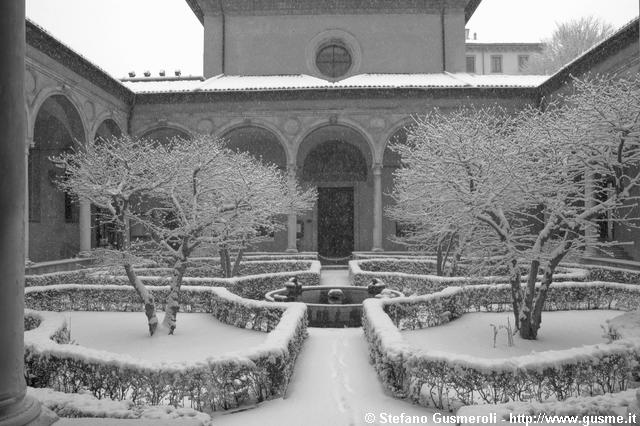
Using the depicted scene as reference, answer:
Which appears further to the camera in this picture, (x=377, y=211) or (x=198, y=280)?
(x=377, y=211)

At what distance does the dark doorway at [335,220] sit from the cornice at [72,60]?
377 inches

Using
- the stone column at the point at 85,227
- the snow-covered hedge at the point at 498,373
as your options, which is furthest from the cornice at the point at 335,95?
the snow-covered hedge at the point at 498,373

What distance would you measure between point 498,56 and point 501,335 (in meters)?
46.7

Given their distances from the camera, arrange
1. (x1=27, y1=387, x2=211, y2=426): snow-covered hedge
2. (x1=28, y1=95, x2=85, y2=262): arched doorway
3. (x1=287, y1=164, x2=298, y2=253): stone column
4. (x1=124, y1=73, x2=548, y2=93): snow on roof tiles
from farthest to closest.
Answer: (x1=287, y1=164, x2=298, y2=253): stone column → (x1=124, y1=73, x2=548, y2=93): snow on roof tiles → (x1=28, y1=95, x2=85, y2=262): arched doorway → (x1=27, y1=387, x2=211, y2=426): snow-covered hedge

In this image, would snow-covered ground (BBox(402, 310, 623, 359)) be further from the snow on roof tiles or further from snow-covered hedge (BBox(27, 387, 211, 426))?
the snow on roof tiles

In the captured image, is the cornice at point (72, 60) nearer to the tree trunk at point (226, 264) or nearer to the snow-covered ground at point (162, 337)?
the tree trunk at point (226, 264)

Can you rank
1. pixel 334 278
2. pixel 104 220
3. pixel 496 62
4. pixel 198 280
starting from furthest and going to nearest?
1. pixel 496 62
2. pixel 104 220
3. pixel 334 278
4. pixel 198 280

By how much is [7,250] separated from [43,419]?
0.91 metres

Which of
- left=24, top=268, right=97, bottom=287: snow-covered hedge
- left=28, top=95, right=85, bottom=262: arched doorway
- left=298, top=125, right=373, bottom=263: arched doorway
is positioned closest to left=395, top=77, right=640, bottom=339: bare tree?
left=24, top=268, right=97, bottom=287: snow-covered hedge

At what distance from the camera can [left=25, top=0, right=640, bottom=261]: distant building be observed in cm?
1781

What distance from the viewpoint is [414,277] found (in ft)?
40.8

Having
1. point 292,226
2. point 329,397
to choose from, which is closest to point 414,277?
point 329,397

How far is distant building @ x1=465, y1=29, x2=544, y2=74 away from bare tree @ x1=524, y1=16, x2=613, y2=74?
1369cm

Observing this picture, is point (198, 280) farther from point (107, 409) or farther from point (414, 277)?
point (107, 409)
